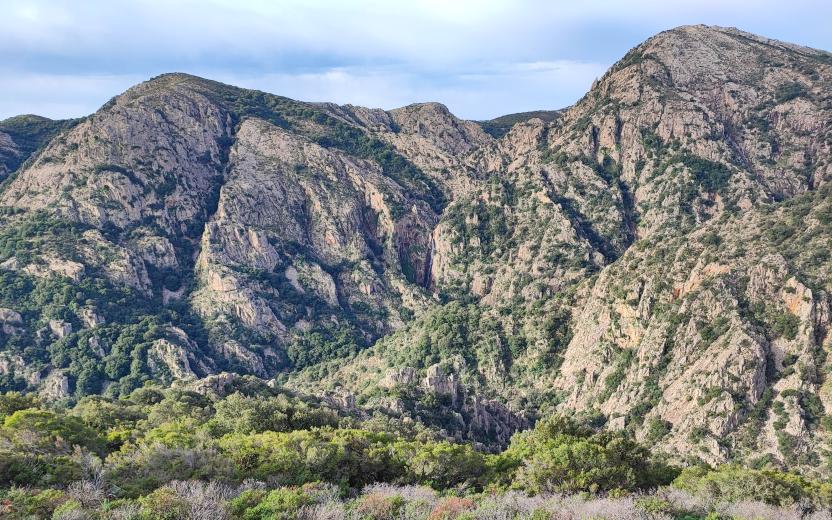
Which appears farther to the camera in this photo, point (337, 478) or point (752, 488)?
point (337, 478)

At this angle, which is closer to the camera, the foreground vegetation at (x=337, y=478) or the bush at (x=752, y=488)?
the foreground vegetation at (x=337, y=478)

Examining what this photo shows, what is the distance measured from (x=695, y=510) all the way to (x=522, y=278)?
486ft

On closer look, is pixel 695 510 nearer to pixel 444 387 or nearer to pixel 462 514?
pixel 462 514

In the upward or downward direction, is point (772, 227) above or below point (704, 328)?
above

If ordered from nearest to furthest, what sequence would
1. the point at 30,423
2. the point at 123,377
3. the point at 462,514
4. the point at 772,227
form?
the point at 462,514 → the point at 30,423 → the point at 772,227 → the point at 123,377

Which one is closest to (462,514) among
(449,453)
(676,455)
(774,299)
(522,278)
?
(449,453)

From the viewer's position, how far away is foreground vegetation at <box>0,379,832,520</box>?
40.2 meters

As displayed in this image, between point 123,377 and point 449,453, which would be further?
point 123,377

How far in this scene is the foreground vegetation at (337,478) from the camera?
40.2 m

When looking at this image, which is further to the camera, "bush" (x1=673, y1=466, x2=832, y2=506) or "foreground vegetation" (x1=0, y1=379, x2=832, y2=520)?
"bush" (x1=673, y1=466, x2=832, y2=506)

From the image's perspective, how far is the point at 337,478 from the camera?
55.5m

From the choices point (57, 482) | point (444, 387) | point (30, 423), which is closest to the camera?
point (57, 482)

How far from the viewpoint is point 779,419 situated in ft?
334

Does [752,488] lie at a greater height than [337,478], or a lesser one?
greater
